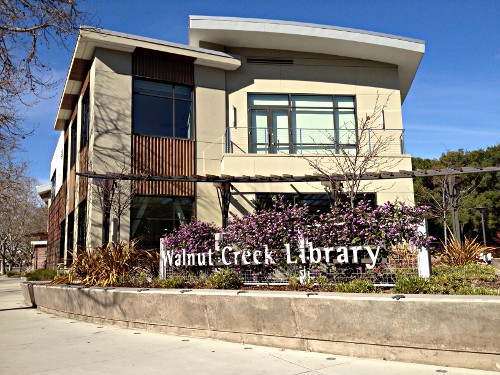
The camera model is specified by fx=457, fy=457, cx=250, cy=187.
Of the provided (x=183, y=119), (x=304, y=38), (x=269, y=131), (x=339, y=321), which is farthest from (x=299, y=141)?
(x=339, y=321)

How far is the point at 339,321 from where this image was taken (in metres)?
6.57

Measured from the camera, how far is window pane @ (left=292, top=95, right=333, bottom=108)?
60.1 ft

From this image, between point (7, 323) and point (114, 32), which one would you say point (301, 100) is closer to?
point (114, 32)

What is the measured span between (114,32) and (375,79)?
10.3 m

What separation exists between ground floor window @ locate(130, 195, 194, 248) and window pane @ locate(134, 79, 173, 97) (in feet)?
12.7

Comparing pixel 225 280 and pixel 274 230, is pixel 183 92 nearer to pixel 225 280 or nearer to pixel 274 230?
pixel 274 230

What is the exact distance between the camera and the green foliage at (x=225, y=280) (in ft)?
30.5

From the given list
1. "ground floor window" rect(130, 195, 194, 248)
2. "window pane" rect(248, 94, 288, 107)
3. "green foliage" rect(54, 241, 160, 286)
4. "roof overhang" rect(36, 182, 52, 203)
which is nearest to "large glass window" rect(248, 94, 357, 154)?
"window pane" rect(248, 94, 288, 107)

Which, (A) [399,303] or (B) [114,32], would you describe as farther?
(B) [114,32]

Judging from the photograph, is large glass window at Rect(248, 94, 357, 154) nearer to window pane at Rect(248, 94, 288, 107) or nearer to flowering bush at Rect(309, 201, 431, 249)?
window pane at Rect(248, 94, 288, 107)

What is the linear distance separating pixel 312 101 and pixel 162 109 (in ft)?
19.6

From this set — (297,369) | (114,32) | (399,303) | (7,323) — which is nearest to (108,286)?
(7,323)

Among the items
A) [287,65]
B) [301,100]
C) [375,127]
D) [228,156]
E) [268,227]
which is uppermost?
[287,65]

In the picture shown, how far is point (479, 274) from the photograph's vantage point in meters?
9.24
